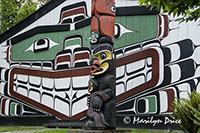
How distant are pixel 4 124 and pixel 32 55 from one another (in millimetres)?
3298

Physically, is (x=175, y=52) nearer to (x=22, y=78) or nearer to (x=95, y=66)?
(x=95, y=66)

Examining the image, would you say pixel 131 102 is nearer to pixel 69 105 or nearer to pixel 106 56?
pixel 69 105

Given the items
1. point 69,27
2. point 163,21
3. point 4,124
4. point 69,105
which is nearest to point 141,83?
point 163,21

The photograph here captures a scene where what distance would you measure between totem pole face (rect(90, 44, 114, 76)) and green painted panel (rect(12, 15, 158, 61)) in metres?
3.60

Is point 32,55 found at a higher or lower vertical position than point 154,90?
higher

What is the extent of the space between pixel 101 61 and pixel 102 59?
57mm

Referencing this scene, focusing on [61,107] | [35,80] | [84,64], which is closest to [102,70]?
[84,64]

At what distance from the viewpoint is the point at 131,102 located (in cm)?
1122

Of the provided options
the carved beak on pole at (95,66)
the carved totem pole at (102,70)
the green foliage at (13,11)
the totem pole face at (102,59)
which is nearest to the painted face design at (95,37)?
the carved totem pole at (102,70)

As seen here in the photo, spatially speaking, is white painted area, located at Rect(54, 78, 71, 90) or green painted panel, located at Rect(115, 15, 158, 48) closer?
green painted panel, located at Rect(115, 15, 158, 48)

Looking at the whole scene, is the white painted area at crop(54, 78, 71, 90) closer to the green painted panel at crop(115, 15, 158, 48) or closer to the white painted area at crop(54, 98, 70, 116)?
the white painted area at crop(54, 98, 70, 116)

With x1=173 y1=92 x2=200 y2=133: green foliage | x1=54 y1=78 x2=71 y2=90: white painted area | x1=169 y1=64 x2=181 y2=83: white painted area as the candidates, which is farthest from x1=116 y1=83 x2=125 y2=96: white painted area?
x1=173 y1=92 x2=200 y2=133: green foliage

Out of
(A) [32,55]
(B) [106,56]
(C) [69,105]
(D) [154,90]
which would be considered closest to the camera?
(B) [106,56]

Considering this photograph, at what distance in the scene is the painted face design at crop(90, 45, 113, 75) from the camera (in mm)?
7855
